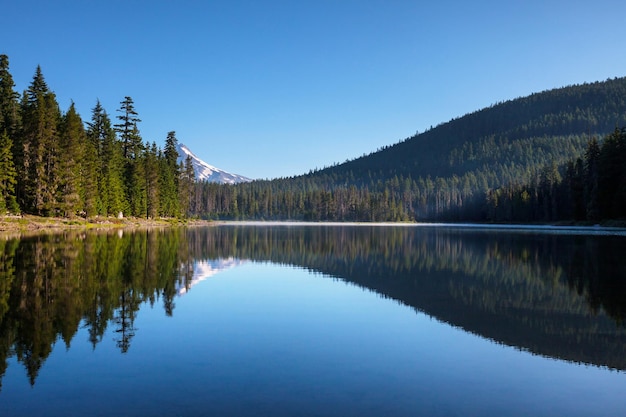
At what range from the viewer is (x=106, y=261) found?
86.3 feet

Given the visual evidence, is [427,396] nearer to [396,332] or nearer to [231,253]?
[396,332]

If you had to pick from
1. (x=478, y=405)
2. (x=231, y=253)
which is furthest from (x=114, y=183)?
(x=478, y=405)

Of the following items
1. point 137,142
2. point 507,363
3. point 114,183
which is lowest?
point 507,363

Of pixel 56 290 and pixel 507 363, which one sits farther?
pixel 56 290

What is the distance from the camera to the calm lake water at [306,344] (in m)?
8.05

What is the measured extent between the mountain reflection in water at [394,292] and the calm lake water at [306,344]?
0.08 metres

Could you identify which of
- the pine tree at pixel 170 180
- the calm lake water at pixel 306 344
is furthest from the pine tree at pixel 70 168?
the calm lake water at pixel 306 344

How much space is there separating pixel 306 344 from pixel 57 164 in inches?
2415

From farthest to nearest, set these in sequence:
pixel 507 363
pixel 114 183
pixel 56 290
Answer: pixel 114 183, pixel 56 290, pixel 507 363

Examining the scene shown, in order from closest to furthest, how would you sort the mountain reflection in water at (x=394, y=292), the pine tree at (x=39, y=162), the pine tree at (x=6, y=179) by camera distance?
the mountain reflection in water at (x=394, y=292)
the pine tree at (x=6, y=179)
the pine tree at (x=39, y=162)

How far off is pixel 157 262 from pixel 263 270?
6.03 m

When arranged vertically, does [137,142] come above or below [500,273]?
above

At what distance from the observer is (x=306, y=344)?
38.8ft

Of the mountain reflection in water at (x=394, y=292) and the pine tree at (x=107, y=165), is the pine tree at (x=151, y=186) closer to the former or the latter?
the pine tree at (x=107, y=165)
